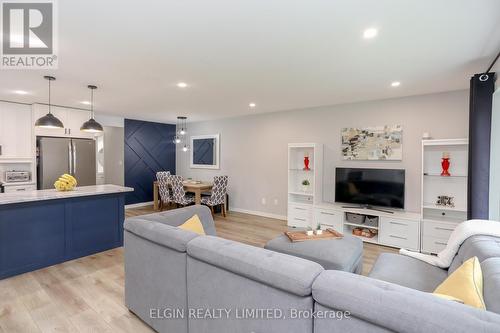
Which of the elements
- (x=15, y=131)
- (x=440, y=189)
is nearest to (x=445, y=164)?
(x=440, y=189)

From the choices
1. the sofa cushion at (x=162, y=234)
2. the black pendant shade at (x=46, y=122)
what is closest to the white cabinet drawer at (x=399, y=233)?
the sofa cushion at (x=162, y=234)

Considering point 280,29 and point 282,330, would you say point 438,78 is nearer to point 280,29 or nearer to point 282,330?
point 280,29

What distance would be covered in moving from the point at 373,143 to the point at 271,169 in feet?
7.59

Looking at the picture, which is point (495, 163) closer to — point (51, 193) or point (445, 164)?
point (445, 164)

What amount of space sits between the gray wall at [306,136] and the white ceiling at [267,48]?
0.35 metres

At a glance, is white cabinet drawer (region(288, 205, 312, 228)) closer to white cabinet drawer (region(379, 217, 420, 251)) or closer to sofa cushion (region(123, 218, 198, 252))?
white cabinet drawer (region(379, 217, 420, 251))

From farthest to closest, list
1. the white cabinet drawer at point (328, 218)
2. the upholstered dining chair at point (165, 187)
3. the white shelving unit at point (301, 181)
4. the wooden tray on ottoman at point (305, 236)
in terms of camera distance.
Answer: the upholstered dining chair at point (165, 187), the white shelving unit at point (301, 181), the white cabinet drawer at point (328, 218), the wooden tray on ottoman at point (305, 236)

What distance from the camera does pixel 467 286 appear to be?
4.31 feet

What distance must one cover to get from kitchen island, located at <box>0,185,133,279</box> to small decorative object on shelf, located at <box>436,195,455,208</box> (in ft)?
16.5

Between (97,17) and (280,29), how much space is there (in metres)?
1.45

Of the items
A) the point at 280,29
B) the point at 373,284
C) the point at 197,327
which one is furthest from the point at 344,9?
the point at 197,327

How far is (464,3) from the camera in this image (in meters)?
1.81

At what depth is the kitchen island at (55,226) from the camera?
308 cm

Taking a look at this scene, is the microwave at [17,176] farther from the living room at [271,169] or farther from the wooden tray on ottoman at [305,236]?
the wooden tray on ottoman at [305,236]
